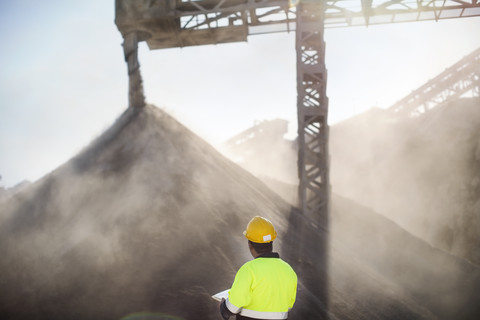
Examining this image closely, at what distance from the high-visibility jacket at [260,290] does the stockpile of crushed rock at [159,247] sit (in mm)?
1875

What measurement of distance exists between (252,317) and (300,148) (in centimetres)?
771

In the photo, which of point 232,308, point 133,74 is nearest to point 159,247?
point 232,308

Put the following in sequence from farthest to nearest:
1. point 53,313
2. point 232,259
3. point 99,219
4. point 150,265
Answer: point 99,219 → point 232,259 → point 150,265 → point 53,313

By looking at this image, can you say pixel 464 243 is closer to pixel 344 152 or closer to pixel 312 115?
pixel 312 115

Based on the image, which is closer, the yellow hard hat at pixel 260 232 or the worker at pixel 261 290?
the worker at pixel 261 290

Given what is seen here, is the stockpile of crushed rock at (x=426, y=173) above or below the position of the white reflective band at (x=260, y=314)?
below

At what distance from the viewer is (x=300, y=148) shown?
9555 millimetres

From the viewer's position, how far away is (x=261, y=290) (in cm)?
219

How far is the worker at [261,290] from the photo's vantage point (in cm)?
216

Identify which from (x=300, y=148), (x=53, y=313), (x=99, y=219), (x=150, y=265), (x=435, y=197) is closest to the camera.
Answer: (x=53, y=313)

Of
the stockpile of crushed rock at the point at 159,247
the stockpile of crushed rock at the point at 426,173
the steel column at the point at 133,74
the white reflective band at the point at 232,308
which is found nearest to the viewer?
the white reflective band at the point at 232,308

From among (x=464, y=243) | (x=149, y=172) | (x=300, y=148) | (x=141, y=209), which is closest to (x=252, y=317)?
(x=141, y=209)

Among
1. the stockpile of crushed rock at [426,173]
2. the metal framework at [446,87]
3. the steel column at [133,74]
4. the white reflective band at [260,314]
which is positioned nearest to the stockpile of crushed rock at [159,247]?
the steel column at [133,74]

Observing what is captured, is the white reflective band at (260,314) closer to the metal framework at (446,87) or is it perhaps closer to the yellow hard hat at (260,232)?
the yellow hard hat at (260,232)
